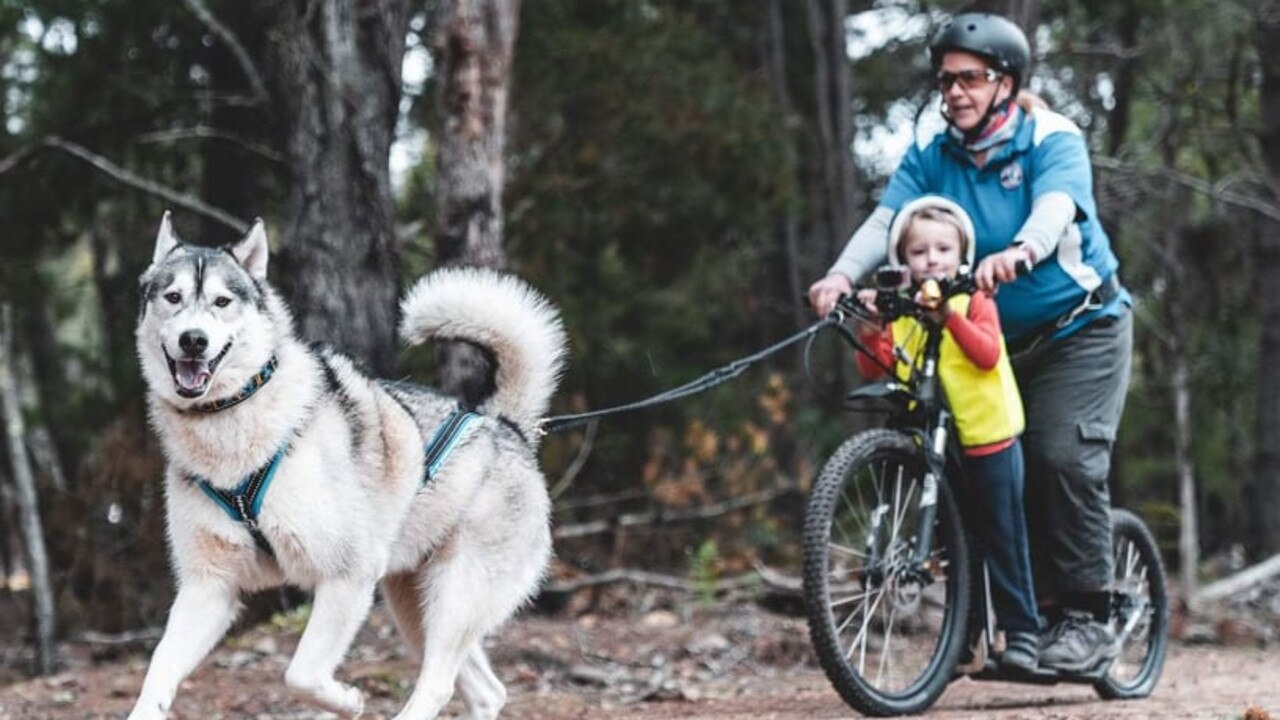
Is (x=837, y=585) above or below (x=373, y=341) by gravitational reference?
below

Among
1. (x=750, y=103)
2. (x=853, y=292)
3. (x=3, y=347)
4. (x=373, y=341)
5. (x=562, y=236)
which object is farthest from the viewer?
(x=750, y=103)

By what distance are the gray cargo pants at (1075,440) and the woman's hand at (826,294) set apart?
0.82m

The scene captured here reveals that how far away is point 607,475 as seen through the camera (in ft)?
44.5

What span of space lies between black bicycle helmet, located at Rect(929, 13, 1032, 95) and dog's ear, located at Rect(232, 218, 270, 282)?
2576 millimetres

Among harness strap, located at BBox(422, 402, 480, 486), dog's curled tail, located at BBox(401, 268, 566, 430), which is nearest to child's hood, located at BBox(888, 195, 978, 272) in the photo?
dog's curled tail, located at BBox(401, 268, 566, 430)

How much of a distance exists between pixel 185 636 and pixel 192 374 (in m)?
0.74

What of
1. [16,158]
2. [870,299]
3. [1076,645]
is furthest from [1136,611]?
[16,158]

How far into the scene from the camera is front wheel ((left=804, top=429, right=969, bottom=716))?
515 cm

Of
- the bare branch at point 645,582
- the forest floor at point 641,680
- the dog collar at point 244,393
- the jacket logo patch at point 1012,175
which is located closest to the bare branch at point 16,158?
the forest floor at point 641,680

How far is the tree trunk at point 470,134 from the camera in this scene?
803 centimetres

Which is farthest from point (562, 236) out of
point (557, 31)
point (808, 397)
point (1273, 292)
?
point (1273, 292)

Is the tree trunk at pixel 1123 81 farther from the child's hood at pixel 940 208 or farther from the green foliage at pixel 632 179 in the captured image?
the child's hood at pixel 940 208

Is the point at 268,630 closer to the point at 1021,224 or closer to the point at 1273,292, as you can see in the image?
the point at 1021,224

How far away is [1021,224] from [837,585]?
1.94 metres
